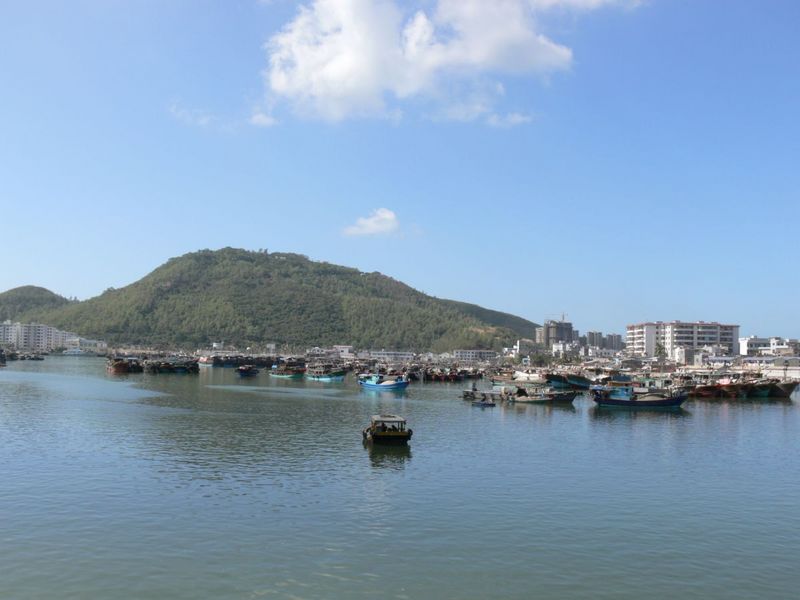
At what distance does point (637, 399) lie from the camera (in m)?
53.6

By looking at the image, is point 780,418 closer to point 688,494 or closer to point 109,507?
point 688,494

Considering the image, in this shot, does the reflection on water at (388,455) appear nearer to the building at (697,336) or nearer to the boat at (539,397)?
the boat at (539,397)

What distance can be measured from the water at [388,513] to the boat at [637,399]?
48.6ft

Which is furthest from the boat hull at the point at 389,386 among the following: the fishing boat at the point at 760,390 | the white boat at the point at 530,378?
the fishing boat at the point at 760,390

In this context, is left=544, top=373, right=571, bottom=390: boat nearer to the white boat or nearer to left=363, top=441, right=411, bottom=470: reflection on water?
the white boat

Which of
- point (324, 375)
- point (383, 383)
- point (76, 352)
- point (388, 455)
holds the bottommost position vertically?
point (76, 352)

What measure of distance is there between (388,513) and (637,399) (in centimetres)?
3943

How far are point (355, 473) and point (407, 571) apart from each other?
398 inches

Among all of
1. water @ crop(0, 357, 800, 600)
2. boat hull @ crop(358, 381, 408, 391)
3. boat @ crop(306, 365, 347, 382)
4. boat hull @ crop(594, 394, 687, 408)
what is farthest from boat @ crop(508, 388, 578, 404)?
boat @ crop(306, 365, 347, 382)

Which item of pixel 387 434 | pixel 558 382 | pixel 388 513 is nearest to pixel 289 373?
pixel 558 382

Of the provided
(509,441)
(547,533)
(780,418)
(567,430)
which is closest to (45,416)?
(509,441)

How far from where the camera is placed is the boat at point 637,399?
173ft

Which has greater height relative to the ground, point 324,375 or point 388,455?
point 388,455

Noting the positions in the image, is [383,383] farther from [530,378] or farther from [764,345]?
[764,345]
